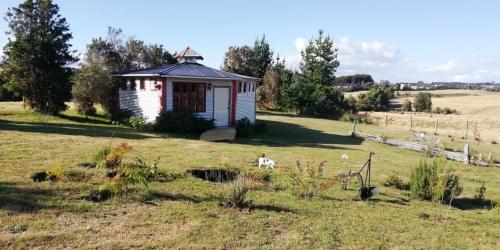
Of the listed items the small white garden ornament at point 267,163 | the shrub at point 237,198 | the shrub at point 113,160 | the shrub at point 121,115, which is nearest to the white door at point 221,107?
the shrub at point 121,115

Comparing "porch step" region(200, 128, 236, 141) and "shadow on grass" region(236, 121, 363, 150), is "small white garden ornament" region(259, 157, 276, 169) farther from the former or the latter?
"porch step" region(200, 128, 236, 141)

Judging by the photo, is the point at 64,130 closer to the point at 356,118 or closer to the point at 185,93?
the point at 185,93

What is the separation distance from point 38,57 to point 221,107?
9195 mm

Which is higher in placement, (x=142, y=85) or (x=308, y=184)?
(x=142, y=85)

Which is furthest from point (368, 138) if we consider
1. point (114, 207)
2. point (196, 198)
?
point (114, 207)

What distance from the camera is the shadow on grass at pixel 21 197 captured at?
21.2 ft

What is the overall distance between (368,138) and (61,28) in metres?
17.0

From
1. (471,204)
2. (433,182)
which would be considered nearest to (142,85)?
(433,182)

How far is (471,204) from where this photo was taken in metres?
9.53

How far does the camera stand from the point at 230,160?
12.0 m

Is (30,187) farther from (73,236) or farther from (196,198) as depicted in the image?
(196,198)

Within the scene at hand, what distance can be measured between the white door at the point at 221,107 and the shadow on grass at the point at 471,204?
13.1 m

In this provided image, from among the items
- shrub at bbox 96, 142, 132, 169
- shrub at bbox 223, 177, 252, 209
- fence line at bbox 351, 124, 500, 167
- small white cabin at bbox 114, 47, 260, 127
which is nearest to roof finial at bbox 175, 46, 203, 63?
small white cabin at bbox 114, 47, 260, 127

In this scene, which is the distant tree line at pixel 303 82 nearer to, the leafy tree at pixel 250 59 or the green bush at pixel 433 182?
the leafy tree at pixel 250 59
